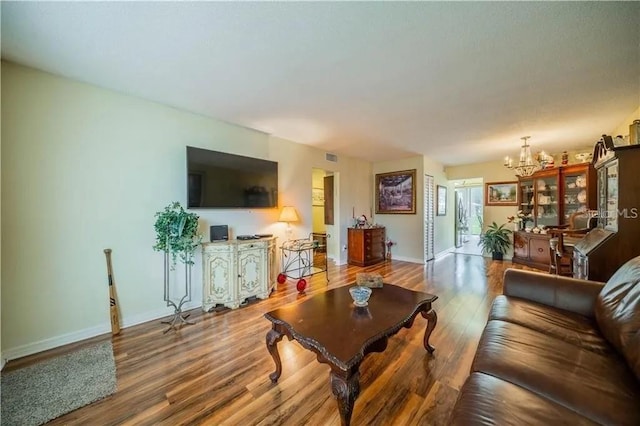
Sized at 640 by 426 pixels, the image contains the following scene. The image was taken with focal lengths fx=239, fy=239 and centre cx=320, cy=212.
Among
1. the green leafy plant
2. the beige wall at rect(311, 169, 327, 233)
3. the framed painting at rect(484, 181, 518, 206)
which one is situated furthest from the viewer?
the beige wall at rect(311, 169, 327, 233)

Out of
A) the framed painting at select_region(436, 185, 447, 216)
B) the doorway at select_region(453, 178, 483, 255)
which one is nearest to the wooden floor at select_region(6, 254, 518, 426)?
the framed painting at select_region(436, 185, 447, 216)

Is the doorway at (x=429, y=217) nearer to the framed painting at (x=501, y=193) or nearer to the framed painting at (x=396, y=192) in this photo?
the framed painting at (x=396, y=192)

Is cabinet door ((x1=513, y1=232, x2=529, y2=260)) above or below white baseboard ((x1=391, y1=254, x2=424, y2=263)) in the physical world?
above

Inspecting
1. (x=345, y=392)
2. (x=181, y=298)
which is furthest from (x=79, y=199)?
(x=345, y=392)

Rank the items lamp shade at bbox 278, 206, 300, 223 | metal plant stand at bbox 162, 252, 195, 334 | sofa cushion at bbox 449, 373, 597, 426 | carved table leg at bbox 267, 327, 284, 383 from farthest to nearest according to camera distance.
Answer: lamp shade at bbox 278, 206, 300, 223 < metal plant stand at bbox 162, 252, 195, 334 < carved table leg at bbox 267, 327, 284, 383 < sofa cushion at bbox 449, 373, 597, 426

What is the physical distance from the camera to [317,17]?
58.9 inches

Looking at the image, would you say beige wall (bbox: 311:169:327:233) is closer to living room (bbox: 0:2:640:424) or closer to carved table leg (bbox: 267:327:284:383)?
living room (bbox: 0:2:640:424)

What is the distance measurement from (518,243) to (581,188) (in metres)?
1.45

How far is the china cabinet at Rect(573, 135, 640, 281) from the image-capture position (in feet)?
6.60

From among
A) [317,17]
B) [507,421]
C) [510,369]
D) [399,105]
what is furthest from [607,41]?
[507,421]

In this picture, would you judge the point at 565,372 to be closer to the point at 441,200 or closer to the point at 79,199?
the point at 79,199

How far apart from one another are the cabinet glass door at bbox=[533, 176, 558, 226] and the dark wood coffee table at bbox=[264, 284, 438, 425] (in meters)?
4.85

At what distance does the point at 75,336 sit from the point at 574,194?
773 cm

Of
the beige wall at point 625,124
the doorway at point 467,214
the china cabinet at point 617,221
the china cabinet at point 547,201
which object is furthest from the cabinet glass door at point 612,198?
the doorway at point 467,214
